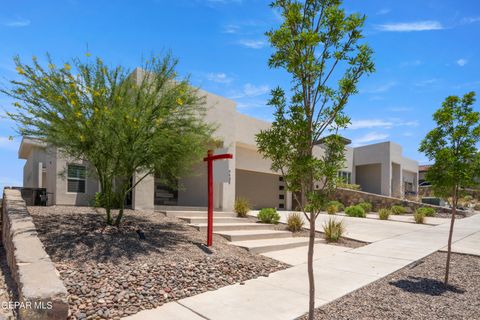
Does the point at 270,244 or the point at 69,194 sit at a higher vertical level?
the point at 69,194

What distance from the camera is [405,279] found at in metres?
7.59

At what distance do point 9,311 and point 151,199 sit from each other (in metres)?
7.74

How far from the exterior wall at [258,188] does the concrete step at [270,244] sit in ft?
35.7

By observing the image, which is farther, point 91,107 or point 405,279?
point 91,107

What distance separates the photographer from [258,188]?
23031 mm

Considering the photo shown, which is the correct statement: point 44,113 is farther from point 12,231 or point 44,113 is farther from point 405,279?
point 405,279

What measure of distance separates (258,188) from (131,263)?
16501mm

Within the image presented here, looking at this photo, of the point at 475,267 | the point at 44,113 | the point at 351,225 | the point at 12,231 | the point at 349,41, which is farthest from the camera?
the point at 351,225

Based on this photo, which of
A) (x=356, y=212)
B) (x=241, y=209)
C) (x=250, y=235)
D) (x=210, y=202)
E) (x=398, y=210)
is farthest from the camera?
(x=398, y=210)

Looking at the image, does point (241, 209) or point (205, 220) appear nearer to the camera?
point (205, 220)

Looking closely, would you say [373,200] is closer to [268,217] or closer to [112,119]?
[268,217]

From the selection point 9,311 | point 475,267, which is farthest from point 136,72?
point 475,267

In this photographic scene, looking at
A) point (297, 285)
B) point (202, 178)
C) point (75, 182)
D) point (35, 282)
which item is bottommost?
point (297, 285)

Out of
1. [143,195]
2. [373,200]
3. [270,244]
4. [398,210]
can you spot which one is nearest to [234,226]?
[270,244]
